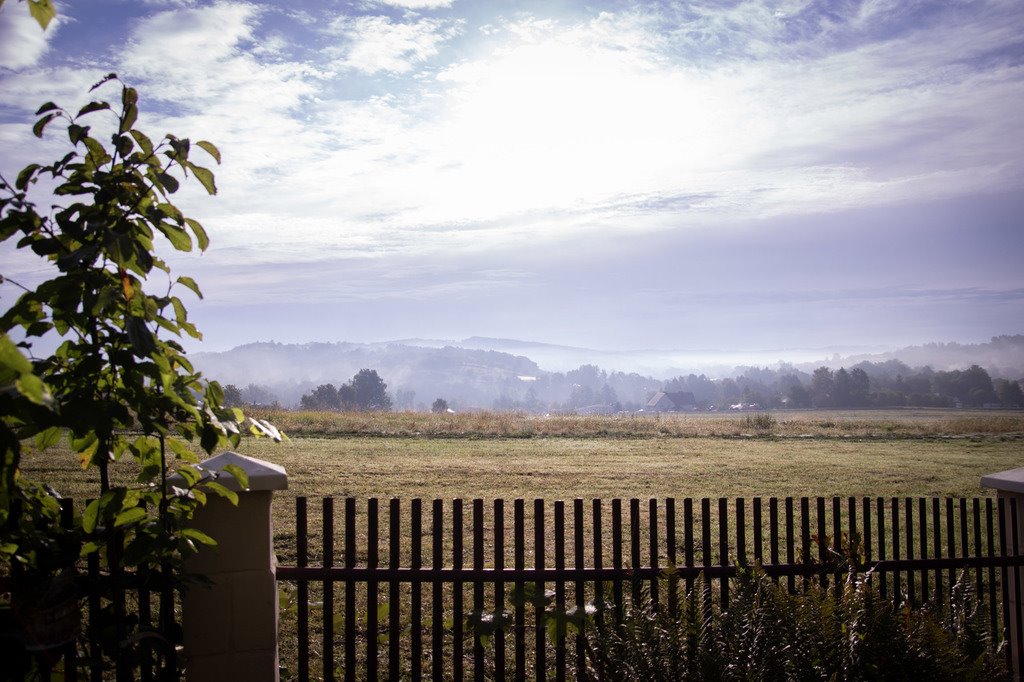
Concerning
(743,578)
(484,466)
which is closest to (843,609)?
(743,578)

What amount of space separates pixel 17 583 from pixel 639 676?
2.89 meters

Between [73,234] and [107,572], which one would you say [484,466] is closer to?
[107,572]

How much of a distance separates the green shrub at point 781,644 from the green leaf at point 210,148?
9.86 ft

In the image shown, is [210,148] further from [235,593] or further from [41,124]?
[235,593]

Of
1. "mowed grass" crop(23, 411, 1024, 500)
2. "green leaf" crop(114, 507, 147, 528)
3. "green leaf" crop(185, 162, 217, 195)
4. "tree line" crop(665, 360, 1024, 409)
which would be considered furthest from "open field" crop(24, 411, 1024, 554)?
"tree line" crop(665, 360, 1024, 409)

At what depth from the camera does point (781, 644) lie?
160 inches

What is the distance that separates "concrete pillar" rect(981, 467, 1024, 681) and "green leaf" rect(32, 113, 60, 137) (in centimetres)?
646

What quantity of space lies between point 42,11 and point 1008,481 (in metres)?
6.73

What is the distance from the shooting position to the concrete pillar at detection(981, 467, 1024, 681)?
238 inches

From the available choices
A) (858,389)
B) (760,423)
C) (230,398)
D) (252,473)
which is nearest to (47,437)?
(252,473)

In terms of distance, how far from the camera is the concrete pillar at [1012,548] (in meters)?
6.05

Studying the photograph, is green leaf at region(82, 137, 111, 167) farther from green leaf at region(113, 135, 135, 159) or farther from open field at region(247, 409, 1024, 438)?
open field at region(247, 409, 1024, 438)

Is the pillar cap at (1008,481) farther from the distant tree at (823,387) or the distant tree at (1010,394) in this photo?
the distant tree at (823,387)

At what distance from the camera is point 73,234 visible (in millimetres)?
3168
